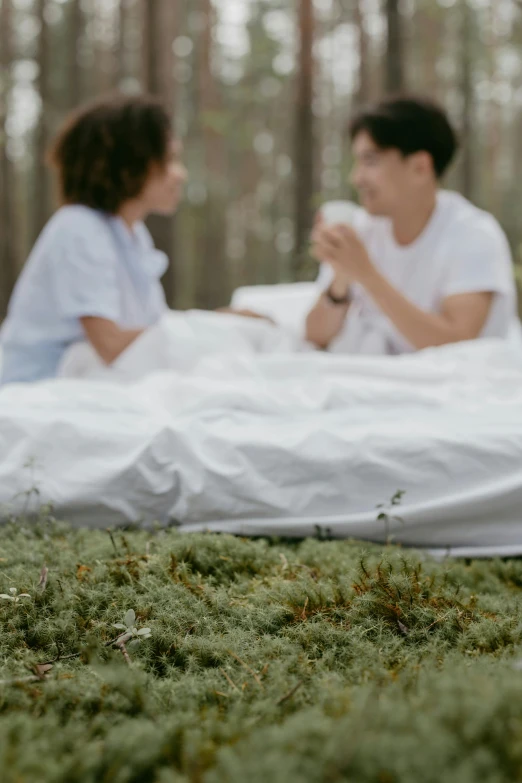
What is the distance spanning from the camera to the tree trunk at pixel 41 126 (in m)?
12.0

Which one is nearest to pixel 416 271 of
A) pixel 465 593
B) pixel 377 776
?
pixel 465 593

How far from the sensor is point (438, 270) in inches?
133

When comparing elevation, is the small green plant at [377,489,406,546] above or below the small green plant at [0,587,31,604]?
below

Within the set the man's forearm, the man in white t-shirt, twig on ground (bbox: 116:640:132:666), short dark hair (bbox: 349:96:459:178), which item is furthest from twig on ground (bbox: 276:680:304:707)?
short dark hair (bbox: 349:96:459:178)

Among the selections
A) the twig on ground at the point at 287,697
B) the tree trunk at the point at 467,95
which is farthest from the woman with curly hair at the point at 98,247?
the tree trunk at the point at 467,95

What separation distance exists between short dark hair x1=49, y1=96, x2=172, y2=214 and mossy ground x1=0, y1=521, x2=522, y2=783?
1879mm

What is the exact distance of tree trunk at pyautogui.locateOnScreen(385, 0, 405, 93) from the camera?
23.3 ft

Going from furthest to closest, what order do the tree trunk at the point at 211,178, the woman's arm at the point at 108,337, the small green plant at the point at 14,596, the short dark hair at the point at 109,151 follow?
the tree trunk at the point at 211,178 → the short dark hair at the point at 109,151 → the woman's arm at the point at 108,337 → the small green plant at the point at 14,596

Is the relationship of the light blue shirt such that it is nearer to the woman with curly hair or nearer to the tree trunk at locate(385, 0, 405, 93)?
the woman with curly hair

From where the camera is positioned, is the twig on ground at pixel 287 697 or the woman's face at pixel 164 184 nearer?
the twig on ground at pixel 287 697

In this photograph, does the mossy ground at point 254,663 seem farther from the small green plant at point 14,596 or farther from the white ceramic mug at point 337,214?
the white ceramic mug at point 337,214

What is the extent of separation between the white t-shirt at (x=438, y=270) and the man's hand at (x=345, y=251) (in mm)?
180

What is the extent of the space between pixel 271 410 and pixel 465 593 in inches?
33.8

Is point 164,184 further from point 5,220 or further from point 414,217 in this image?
point 5,220
